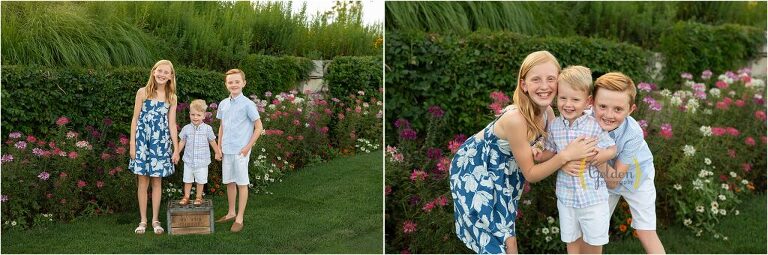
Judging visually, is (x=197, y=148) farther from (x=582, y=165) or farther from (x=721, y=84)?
(x=721, y=84)

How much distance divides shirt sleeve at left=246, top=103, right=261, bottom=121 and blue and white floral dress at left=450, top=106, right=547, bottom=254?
4.22 feet

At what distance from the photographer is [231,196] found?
13.4ft

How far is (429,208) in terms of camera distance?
434cm

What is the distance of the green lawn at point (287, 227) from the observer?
3.89 m

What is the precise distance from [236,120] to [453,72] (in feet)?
5.16

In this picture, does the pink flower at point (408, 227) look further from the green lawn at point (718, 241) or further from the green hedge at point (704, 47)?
the green hedge at point (704, 47)

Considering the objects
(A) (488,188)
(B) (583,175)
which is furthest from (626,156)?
(A) (488,188)

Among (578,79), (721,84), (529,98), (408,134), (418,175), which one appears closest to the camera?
(578,79)

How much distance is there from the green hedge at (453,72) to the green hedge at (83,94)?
124 cm

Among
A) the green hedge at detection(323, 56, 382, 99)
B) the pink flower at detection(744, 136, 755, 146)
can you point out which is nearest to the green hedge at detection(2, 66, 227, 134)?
the green hedge at detection(323, 56, 382, 99)

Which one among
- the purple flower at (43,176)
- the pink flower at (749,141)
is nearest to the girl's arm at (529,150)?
the purple flower at (43,176)

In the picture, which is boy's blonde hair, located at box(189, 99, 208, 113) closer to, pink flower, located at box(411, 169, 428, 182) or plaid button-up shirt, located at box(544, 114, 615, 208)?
pink flower, located at box(411, 169, 428, 182)

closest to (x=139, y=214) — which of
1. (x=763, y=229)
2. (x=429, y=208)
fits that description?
(x=429, y=208)

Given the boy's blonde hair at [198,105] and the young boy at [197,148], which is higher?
the boy's blonde hair at [198,105]
